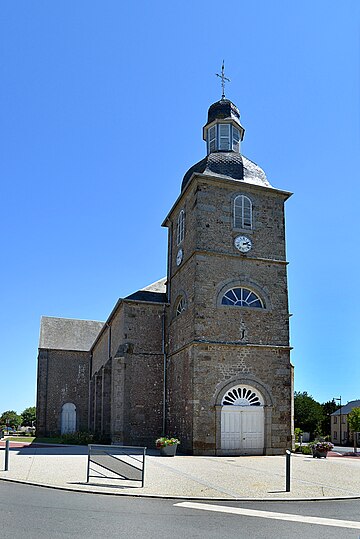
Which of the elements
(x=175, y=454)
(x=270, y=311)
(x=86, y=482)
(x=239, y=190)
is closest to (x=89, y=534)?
(x=86, y=482)

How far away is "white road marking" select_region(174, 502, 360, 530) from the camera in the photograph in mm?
8145

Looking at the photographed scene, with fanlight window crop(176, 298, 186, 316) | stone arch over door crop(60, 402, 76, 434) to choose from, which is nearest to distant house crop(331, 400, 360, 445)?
stone arch over door crop(60, 402, 76, 434)

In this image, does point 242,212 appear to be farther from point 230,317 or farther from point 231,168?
point 230,317

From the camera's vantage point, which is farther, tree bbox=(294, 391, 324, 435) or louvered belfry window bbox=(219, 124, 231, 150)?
tree bbox=(294, 391, 324, 435)

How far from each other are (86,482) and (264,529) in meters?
5.53

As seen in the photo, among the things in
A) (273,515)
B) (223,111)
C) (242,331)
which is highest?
(223,111)

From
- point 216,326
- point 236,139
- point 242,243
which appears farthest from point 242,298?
point 236,139

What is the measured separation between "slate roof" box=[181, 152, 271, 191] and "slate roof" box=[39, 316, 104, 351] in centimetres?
2387

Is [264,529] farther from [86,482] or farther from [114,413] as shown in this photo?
[114,413]

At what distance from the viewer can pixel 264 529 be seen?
7.67 m

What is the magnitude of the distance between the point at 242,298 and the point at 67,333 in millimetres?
27551

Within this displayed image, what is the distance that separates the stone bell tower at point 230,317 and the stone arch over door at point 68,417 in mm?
20624

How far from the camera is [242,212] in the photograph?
934 inches

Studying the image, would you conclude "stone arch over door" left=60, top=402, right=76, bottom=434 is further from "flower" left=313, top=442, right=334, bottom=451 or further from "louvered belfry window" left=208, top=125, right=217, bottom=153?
"flower" left=313, top=442, right=334, bottom=451
